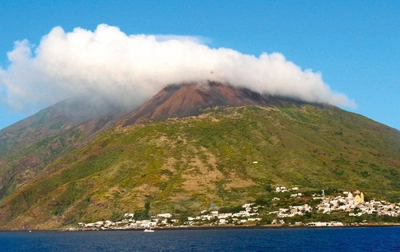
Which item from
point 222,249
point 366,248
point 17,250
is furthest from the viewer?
point 17,250

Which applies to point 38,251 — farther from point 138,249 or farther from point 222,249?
point 222,249

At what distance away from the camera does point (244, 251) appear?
531 ft

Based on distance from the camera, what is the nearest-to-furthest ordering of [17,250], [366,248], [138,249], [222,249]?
[366,248]
[222,249]
[138,249]
[17,250]

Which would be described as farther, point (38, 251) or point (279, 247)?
point (38, 251)

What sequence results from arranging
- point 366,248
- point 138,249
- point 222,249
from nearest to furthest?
point 366,248
point 222,249
point 138,249

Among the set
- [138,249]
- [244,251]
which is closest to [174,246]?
[138,249]

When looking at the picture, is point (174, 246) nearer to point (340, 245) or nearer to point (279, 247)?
point (279, 247)

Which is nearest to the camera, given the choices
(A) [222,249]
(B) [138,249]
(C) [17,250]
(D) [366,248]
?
(D) [366,248]

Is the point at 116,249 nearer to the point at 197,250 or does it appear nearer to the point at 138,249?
the point at 138,249

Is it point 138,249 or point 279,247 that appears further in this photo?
point 138,249

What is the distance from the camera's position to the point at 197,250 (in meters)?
171

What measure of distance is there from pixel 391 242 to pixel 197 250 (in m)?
73.5

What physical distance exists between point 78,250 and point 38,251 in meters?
16.2

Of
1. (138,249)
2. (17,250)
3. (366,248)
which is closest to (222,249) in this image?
(138,249)
